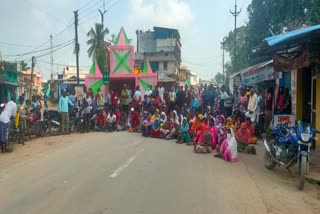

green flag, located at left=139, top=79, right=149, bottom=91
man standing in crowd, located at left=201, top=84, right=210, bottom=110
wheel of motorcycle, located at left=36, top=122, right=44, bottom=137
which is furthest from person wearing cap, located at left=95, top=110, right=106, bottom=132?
A: green flag, located at left=139, top=79, right=149, bottom=91

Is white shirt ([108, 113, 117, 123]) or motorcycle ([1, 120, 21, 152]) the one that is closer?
motorcycle ([1, 120, 21, 152])

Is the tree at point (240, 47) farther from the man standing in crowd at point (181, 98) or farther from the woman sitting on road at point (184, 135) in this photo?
the woman sitting on road at point (184, 135)

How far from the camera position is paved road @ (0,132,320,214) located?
594cm

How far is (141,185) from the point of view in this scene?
7.17 metres

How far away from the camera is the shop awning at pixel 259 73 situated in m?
16.4

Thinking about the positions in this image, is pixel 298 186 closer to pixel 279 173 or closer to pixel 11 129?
pixel 279 173

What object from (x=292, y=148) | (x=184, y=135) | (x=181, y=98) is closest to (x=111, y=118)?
(x=181, y=98)

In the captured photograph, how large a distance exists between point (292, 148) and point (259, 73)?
10.3 metres

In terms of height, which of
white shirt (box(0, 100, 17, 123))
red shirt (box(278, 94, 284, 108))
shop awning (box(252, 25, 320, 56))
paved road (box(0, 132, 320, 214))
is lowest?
paved road (box(0, 132, 320, 214))

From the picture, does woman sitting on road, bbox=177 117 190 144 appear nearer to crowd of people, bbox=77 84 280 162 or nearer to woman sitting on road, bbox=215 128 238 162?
crowd of people, bbox=77 84 280 162

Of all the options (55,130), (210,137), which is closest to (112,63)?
(55,130)

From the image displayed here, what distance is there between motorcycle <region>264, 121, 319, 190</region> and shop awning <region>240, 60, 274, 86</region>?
7.68 m

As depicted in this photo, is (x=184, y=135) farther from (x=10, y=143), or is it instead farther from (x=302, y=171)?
(x=302, y=171)

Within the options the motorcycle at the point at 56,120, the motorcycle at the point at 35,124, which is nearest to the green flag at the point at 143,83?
the motorcycle at the point at 56,120
